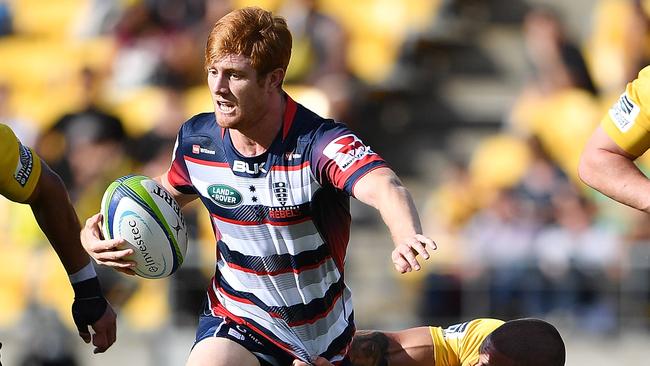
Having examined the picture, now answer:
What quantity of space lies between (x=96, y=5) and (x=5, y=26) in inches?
50.0

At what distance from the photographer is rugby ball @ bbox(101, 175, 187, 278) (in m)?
5.57

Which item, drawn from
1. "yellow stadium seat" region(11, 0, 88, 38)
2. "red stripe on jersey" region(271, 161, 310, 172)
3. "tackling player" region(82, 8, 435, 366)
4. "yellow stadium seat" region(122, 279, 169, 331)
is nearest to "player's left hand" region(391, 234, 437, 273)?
"tackling player" region(82, 8, 435, 366)

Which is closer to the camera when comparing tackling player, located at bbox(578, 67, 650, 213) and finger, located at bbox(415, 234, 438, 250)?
finger, located at bbox(415, 234, 438, 250)

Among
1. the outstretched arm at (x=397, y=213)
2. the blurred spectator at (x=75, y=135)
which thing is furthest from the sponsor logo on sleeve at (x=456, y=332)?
the blurred spectator at (x=75, y=135)

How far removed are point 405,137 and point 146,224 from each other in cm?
821

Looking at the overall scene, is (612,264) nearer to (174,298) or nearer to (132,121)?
(174,298)

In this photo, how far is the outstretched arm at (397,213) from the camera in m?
4.57

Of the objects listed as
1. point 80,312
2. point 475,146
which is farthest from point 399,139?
point 80,312

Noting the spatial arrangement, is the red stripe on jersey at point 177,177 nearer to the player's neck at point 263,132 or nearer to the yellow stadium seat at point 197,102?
the player's neck at point 263,132

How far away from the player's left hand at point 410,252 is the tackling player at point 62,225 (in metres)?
1.91

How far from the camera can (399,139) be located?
13.6m

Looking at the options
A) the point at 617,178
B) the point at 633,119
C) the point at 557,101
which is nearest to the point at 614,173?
the point at 617,178

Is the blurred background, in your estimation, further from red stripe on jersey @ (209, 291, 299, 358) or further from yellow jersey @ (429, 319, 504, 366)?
red stripe on jersey @ (209, 291, 299, 358)

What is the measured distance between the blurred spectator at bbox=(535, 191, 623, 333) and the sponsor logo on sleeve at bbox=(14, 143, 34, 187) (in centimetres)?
564
